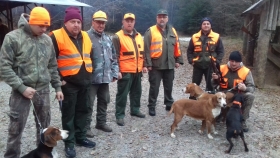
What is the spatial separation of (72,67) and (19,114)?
3.17ft

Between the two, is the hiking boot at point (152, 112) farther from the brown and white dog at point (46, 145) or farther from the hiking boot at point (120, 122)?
the brown and white dog at point (46, 145)

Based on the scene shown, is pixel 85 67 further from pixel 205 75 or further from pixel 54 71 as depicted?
pixel 205 75

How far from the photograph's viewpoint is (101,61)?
470 cm

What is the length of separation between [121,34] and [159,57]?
3.53 feet

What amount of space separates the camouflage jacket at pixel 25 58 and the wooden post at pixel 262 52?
7.49m

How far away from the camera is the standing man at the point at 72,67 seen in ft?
12.4

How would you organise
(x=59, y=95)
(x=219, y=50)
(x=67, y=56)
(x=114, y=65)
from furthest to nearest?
(x=219, y=50) → (x=114, y=65) → (x=67, y=56) → (x=59, y=95)

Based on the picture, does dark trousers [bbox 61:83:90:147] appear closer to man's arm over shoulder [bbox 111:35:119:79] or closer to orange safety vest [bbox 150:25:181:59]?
man's arm over shoulder [bbox 111:35:119:79]

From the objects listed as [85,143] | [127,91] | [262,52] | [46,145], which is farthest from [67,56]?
[262,52]

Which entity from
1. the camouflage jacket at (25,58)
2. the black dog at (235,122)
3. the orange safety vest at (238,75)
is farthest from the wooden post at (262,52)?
the camouflage jacket at (25,58)

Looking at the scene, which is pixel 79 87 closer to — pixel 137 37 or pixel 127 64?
pixel 127 64

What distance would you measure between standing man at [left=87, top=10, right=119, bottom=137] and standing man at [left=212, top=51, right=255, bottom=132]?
2.37 m

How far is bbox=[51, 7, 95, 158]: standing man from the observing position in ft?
12.4

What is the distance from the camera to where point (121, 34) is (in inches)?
213
